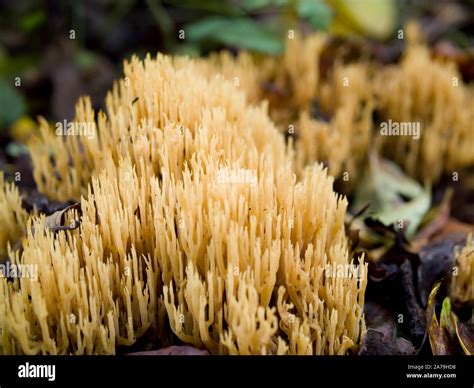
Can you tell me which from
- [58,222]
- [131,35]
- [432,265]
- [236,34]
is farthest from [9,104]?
[432,265]

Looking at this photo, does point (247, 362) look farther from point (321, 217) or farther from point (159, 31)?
point (159, 31)

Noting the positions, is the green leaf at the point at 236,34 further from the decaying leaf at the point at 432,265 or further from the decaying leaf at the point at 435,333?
the decaying leaf at the point at 435,333

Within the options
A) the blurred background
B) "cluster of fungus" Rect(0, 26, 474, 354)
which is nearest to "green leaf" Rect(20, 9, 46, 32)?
the blurred background

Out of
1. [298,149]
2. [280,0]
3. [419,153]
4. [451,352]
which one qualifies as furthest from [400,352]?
[280,0]

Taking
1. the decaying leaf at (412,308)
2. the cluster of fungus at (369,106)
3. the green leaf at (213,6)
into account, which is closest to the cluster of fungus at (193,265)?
the decaying leaf at (412,308)

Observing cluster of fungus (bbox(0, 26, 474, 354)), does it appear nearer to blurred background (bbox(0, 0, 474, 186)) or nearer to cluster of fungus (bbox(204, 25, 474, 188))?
cluster of fungus (bbox(204, 25, 474, 188))
